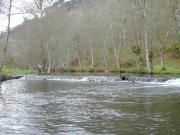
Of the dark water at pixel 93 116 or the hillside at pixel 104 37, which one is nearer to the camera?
the dark water at pixel 93 116

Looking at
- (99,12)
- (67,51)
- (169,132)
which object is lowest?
(169,132)

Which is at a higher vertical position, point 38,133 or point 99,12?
point 99,12

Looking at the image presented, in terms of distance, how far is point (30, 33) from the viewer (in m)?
67.3

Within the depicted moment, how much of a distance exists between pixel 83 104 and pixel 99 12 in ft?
154

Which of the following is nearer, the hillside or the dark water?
the dark water

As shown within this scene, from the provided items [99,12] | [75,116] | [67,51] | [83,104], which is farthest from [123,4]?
[75,116]

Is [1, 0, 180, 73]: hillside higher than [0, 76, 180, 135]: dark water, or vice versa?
[1, 0, 180, 73]: hillside

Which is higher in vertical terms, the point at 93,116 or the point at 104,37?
the point at 104,37

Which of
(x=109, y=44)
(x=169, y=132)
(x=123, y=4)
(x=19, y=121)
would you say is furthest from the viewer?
(x=109, y=44)

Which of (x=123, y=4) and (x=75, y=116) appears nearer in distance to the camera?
(x=75, y=116)

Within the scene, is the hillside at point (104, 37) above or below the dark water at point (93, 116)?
above

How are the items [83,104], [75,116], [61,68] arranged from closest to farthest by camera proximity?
1. [75,116]
2. [83,104]
3. [61,68]

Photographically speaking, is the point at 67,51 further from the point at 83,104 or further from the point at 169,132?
the point at 169,132

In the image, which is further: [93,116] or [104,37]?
[104,37]
